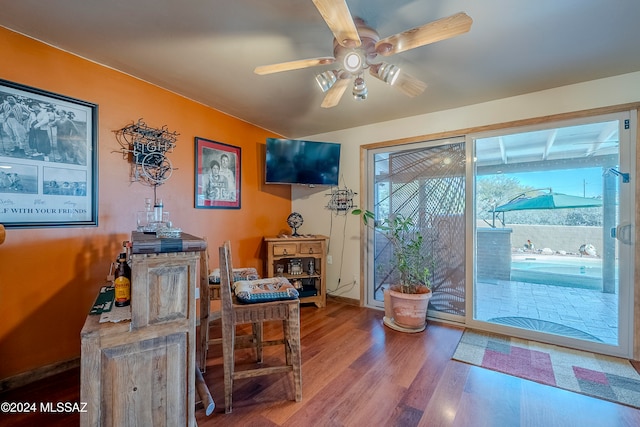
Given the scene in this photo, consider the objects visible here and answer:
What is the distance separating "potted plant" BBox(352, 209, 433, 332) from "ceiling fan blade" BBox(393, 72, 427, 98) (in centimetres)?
156

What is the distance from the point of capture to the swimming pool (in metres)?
2.41

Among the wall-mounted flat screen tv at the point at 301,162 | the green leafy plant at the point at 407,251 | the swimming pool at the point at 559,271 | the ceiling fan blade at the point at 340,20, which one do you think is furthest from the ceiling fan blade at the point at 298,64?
the swimming pool at the point at 559,271

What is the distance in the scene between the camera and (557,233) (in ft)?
8.33

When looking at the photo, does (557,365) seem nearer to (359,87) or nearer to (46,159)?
(359,87)

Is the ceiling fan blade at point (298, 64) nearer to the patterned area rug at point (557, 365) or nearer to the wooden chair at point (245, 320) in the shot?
the wooden chair at point (245, 320)

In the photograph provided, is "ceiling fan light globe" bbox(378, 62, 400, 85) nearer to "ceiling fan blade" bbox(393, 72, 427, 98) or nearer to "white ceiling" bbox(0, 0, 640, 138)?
"ceiling fan blade" bbox(393, 72, 427, 98)

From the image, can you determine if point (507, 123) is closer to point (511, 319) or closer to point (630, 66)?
point (630, 66)

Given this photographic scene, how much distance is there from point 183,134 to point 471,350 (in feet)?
11.0

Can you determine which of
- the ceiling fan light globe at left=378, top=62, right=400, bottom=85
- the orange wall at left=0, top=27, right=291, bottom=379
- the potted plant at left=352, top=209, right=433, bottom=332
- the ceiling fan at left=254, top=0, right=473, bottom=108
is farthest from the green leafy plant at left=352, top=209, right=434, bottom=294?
the orange wall at left=0, top=27, right=291, bottom=379

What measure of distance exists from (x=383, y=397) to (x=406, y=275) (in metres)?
1.44

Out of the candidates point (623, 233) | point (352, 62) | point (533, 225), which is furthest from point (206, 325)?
point (623, 233)

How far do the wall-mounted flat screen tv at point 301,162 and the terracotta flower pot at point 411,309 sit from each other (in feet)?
5.47

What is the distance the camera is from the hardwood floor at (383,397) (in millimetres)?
1545

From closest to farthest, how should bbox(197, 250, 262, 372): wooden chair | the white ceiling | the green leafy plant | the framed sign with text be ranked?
the white ceiling < the framed sign with text < bbox(197, 250, 262, 372): wooden chair < the green leafy plant
